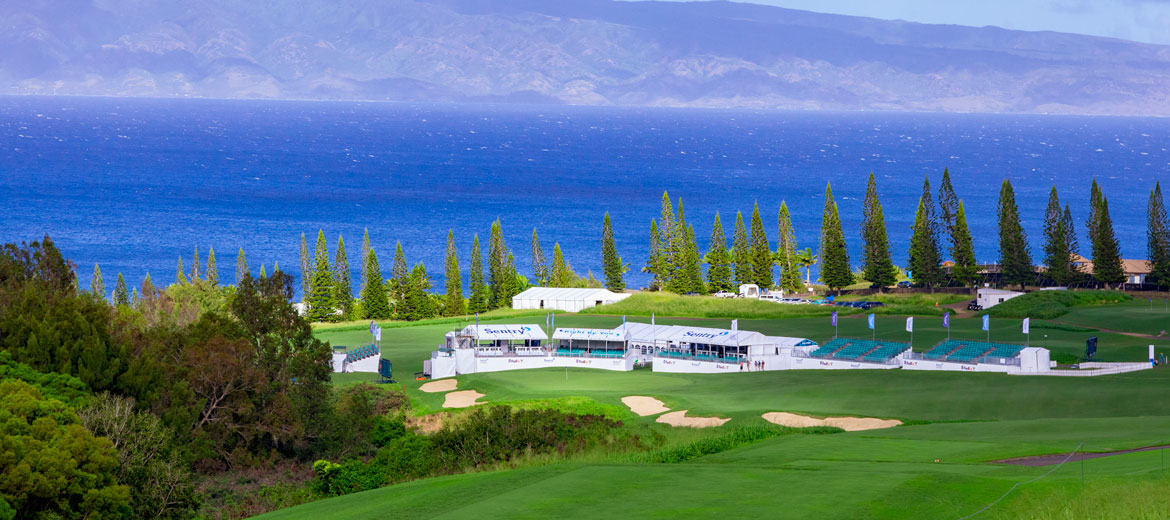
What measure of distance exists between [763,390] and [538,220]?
114969 mm

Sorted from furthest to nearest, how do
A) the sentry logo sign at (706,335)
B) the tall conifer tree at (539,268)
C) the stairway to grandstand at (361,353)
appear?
the tall conifer tree at (539,268), the stairway to grandstand at (361,353), the sentry logo sign at (706,335)

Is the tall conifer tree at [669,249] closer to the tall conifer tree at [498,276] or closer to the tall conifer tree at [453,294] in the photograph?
the tall conifer tree at [498,276]

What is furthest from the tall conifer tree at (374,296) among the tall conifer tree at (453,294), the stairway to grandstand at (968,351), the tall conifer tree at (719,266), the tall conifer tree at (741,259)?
the stairway to grandstand at (968,351)

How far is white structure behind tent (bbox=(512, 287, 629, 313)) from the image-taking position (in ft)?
254

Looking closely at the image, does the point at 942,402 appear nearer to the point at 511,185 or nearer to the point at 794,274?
the point at 794,274

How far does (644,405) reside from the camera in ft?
136

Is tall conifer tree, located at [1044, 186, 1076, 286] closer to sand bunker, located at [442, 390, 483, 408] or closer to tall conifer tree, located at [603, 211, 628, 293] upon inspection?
tall conifer tree, located at [603, 211, 628, 293]

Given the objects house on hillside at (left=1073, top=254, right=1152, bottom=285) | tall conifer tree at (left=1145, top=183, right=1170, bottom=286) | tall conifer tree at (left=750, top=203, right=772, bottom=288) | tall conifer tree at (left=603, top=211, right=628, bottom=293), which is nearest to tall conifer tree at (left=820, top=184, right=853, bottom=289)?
tall conifer tree at (left=750, top=203, right=772, bottom=288)

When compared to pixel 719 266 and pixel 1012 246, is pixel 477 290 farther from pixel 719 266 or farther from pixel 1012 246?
pixel 1012 246

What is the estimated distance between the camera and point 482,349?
186 ft

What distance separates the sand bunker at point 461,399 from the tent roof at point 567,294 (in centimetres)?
3183

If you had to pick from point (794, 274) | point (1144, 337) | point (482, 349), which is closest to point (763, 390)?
point (482, 349)

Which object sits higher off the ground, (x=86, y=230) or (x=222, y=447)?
(x=86, y=230)

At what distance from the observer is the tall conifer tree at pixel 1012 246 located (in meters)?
82.2
